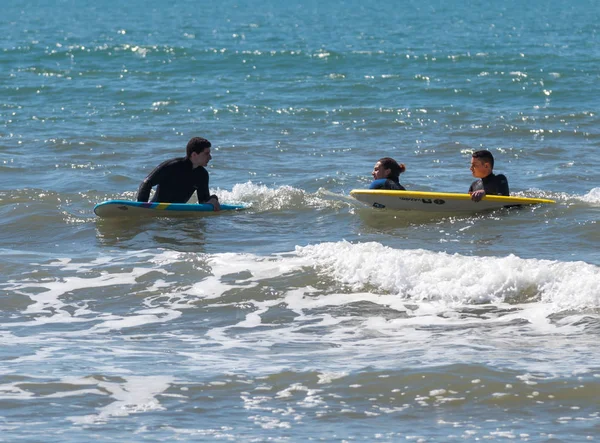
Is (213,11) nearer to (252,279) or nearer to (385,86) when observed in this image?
(385,86)

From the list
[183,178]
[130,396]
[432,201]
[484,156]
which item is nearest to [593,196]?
[484,156]

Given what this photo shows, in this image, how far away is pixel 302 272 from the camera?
10.5 m

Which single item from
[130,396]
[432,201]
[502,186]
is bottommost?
[130,396]

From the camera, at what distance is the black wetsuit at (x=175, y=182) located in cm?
1297

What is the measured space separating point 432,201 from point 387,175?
716mm

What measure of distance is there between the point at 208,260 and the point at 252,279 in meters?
0.86

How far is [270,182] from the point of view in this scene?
16.1 meters

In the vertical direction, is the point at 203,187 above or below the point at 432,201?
above

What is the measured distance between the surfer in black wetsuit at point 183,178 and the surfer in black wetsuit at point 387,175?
79.8 inches

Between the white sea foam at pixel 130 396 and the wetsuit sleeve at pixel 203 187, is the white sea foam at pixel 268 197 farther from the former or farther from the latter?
the white sea foam at pixel 130 396

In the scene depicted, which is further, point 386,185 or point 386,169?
point 386,169

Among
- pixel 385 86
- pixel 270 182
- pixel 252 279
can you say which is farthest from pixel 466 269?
pixel 385 86

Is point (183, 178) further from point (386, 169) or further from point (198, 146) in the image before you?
point (386, 169)

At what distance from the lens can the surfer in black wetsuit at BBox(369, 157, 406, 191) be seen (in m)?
13.3
